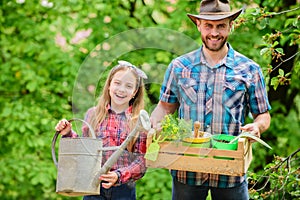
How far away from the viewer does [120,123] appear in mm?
2889

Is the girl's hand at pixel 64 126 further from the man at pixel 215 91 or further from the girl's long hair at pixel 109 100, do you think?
the man at pixel 215 91

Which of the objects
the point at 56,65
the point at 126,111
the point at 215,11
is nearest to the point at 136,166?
the point at 126,111

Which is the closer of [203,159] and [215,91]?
[203,159]

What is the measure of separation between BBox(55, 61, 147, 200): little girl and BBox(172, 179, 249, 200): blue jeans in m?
0.18

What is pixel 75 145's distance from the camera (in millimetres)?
2729

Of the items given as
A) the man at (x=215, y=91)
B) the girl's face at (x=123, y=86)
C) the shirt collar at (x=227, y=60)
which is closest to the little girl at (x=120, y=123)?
the girl's face at (x=123, y=86)

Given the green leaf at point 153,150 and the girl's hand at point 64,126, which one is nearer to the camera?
the green leaf at point 153,150

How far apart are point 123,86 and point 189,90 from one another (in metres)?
0.28

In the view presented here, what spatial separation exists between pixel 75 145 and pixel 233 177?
2.21 ft

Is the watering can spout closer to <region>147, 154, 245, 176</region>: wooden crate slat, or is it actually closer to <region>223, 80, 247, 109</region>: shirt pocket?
<region>147, 154, 245, 176</region>: wooden crate slat

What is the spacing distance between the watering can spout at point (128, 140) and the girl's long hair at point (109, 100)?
15 centimetres

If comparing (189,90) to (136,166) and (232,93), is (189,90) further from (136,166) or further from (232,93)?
(136,166)

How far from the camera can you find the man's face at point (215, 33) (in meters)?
2.78

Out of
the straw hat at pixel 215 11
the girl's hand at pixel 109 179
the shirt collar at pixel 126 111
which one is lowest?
the girl's hand at pixel 109 179
